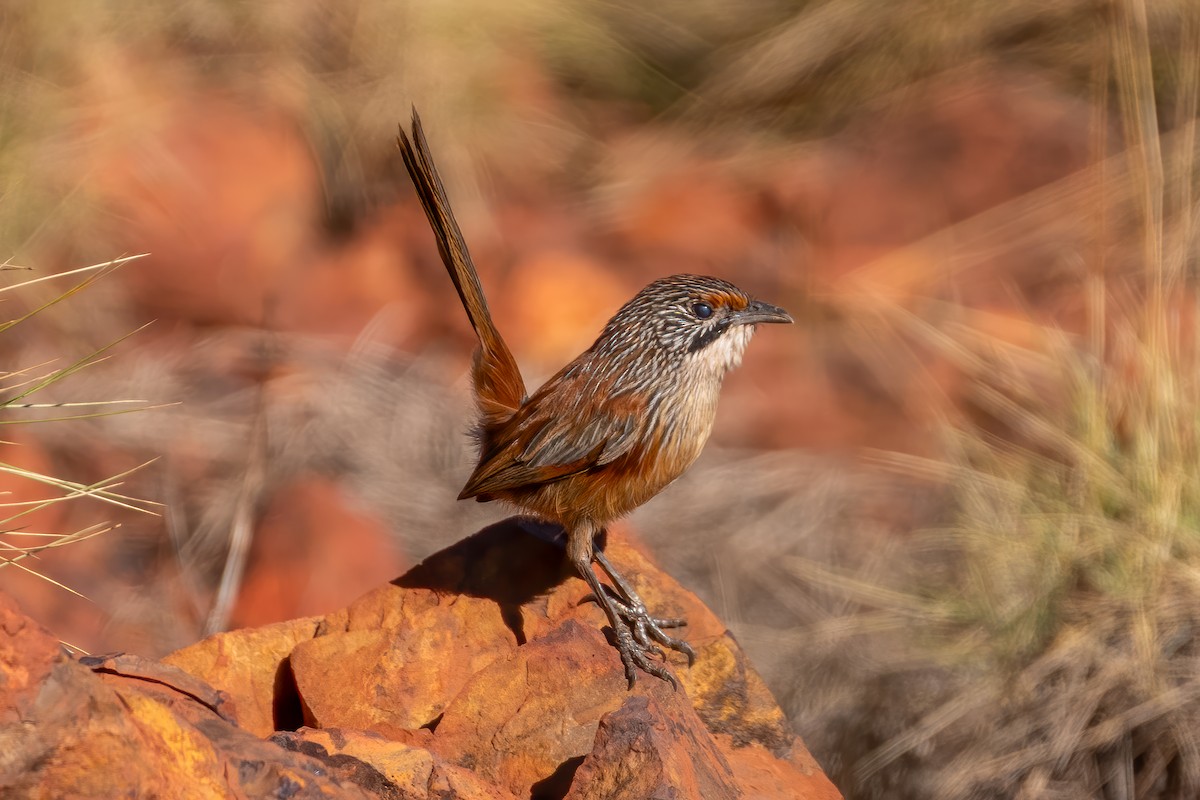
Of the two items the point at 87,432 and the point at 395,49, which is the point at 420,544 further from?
the point at 395,49

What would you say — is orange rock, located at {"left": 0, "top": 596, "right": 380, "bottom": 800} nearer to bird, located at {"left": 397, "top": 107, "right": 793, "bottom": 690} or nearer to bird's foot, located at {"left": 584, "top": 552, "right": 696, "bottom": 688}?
bird's foot, located at {"left": 584, "top": 552, "right": 696, "bottom": 688}

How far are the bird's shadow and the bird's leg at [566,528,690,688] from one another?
104 millimetres

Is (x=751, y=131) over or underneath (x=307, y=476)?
over

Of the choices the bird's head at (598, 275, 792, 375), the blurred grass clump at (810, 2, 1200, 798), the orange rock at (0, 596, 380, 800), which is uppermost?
the bird's head at (598, 275, 792, 375)

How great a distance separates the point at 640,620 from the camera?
4125mm

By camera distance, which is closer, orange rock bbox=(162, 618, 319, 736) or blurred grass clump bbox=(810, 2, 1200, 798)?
orange rock bbox=(162, 618, 319, 736)

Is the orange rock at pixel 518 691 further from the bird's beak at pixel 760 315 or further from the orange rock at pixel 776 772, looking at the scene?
the bird's beak at pixel 760 315

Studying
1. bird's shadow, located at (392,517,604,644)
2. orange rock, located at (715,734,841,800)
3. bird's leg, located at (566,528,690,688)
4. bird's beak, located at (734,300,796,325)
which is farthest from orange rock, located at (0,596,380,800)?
bird's beak, located at (734,300,796,325)

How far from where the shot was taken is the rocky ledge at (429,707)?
2381 millimetres

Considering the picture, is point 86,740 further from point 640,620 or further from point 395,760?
point 640,620

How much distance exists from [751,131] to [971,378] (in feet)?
11.1

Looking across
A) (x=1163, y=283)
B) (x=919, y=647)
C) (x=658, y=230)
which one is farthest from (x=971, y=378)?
(x=658, y=230)

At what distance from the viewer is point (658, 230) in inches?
379

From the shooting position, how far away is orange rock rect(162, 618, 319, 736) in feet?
12.6
